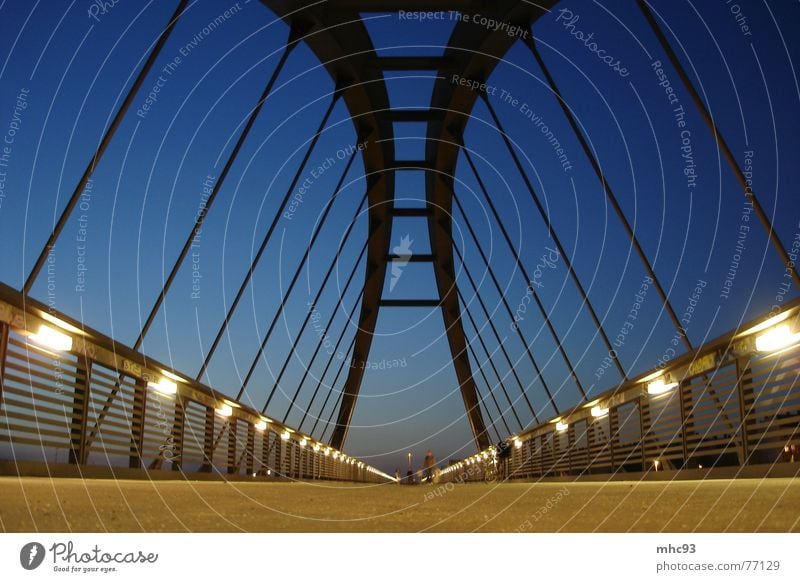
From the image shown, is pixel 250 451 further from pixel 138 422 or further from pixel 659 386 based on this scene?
pixel 659 386

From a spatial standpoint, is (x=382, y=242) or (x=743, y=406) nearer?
(x=743, y=406)

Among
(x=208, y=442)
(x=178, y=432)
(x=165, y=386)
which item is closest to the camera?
→ (x=165, y=386)

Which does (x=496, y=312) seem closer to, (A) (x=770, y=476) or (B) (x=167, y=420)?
(B) (x=167, y=420)

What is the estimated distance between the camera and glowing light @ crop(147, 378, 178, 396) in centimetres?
1098

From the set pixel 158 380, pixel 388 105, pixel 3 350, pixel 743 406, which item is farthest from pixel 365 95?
pixel 3 350

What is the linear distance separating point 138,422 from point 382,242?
21.2 m

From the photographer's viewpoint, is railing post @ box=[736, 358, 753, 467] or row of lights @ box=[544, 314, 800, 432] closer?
row of lights @ box=[544, 314, 800, 432]

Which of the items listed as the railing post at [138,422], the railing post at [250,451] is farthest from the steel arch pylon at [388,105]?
the railing post at [250,451]

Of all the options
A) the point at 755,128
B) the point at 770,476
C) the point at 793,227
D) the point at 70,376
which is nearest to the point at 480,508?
the point at 770,476

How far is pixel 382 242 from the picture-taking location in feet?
102

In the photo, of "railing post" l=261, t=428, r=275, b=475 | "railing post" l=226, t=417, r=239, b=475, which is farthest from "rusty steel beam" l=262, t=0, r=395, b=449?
"railing post" l=261, t=428, r=275, b=475

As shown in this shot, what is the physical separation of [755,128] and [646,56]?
5.69m

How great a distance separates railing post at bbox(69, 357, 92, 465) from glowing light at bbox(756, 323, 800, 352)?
7.41m

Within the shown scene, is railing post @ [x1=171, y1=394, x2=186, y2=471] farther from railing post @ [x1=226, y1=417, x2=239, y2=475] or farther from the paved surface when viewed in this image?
the paved surface
